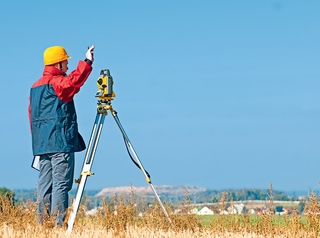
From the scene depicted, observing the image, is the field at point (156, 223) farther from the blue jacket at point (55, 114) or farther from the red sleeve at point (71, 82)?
the red sleeve at point (71, 82)

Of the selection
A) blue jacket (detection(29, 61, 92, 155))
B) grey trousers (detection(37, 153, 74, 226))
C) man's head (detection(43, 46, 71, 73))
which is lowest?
grey trousers (detection(37, 153, 74, 226))

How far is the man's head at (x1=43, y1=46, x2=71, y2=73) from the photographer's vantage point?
9438 mm

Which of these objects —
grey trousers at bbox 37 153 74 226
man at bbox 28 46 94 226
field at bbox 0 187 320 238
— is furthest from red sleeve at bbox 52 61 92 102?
field at bbox 0 187 320 238

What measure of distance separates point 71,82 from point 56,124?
0.63 m

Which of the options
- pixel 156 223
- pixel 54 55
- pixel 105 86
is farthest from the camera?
pixel 156 223

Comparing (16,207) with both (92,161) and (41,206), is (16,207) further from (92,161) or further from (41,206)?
(92,161)

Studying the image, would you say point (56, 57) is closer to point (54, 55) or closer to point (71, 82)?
point (54, 55)

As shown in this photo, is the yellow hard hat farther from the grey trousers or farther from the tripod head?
the grey trousers

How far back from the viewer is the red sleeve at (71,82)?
29.1ft

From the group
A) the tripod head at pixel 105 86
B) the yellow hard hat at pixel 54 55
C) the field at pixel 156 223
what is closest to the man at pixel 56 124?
the yellow hard hat at pixel 54 55

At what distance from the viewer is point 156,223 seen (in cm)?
1026

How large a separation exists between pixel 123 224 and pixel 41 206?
1173 mm

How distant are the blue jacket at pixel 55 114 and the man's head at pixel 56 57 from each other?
0.08m

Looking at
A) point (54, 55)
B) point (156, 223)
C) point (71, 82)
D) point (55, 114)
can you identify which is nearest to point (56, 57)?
point (54, 55)
